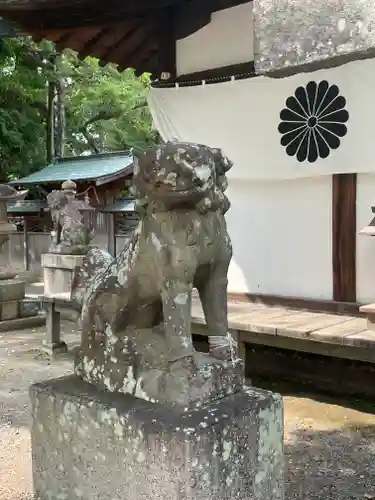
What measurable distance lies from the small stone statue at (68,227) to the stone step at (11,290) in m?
1.09

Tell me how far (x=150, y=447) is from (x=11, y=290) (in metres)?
7.47

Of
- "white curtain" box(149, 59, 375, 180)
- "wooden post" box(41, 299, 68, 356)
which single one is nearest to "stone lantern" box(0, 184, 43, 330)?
"wooden post" box(41, 299, 68, 356)

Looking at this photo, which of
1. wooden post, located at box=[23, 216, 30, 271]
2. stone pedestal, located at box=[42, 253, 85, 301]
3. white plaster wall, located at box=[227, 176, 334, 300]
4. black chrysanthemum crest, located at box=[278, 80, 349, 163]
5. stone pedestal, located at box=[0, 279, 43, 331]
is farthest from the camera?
wooden post, located at box=[23, 216, 30, 271]

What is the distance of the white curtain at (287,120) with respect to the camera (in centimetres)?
499

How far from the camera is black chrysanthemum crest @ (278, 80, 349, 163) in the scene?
5.16 metres

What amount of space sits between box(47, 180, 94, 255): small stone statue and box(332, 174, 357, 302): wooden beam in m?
3.56

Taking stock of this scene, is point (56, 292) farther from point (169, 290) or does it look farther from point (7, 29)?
point (169, 290)

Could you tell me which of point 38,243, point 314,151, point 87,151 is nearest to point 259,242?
point 314,151

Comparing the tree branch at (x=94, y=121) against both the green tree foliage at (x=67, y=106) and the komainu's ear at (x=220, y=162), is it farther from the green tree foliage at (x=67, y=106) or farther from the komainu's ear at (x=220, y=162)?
the komainu's ear at (x=220, y=162)

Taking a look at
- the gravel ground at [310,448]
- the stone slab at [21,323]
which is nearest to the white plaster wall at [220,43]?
the gravel ground at [310,448]

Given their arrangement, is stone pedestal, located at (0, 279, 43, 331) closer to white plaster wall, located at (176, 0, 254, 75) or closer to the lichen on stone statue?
white plaster wall, located at (176, 0, 254, 75)

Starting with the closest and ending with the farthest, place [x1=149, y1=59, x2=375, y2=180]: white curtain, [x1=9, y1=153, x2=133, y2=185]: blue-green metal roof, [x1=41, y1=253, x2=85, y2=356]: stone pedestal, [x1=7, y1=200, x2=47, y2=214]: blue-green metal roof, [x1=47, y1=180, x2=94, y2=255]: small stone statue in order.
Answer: [x1=149, y1=59, x2=375, y2=180]: white curtain → [x1=41, y1=253, x2=85, y2=356]: stone pedestal → [x1=47, y1=180, x2=94, y2=255]: small stone statue → [x1=9, y1=153, x2=133, y2=185]: blue-green metal roof → [x1=7, y1=200, x2=47, y2=214]: blue-green metal roof

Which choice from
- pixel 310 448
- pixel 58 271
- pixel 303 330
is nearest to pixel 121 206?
pixel 58 271

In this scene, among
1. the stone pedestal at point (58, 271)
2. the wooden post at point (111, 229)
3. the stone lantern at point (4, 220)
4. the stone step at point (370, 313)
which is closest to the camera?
the stone step at point (370, 313)
